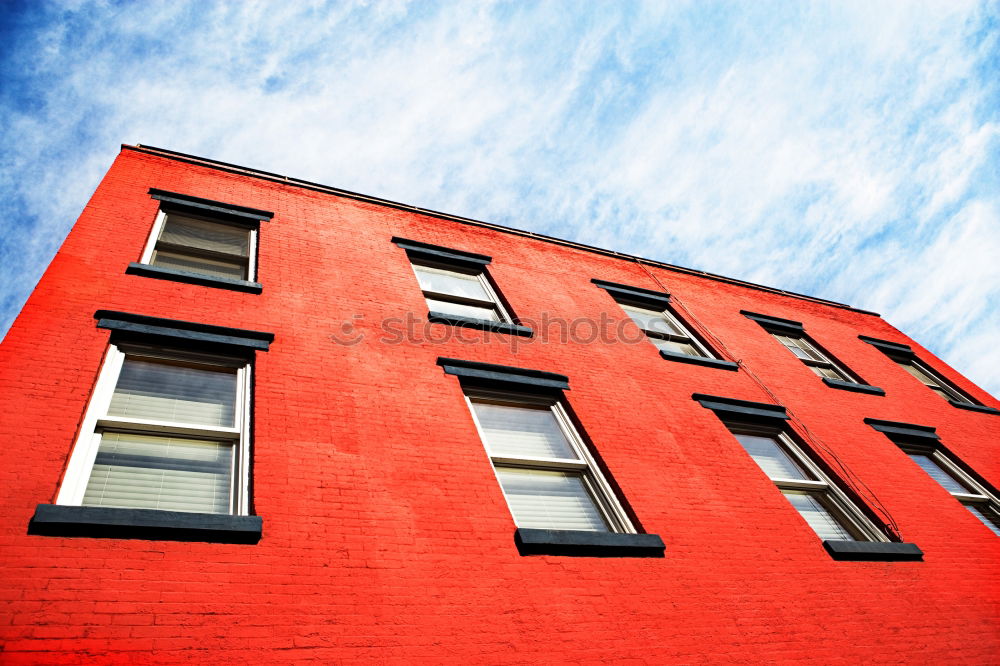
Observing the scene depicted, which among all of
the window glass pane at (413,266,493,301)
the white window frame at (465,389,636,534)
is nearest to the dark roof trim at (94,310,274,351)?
the white window frame at (465,389,636,534)

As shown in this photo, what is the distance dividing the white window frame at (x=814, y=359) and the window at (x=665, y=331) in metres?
2.19

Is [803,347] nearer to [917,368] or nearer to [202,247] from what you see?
[917,368]

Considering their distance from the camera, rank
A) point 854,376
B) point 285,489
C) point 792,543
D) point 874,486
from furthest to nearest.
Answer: point 854,376 < point 874,486 < point 792,543 < point 285,489

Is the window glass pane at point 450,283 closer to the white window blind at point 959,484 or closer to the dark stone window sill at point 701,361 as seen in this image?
the dark stone window sill at point 701,361

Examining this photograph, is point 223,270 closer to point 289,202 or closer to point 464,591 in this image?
point 289,202

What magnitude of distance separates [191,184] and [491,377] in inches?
235

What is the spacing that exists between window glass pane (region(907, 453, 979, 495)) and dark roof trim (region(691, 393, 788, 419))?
2.80 metres

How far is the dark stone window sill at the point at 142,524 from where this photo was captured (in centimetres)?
396

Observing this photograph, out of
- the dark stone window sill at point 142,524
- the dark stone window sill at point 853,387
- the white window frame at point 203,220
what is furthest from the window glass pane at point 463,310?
the dark stone window sill at point 853,387

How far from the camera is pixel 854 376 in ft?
39.3

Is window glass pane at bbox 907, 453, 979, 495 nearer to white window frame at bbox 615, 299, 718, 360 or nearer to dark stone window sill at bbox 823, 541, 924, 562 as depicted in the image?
dark stone window sill at bbox 823, 541, 924, 562

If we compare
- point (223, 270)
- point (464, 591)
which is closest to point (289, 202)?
point (223, 270)

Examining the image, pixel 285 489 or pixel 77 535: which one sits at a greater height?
pixel 285 489

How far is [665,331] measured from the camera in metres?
11.1
